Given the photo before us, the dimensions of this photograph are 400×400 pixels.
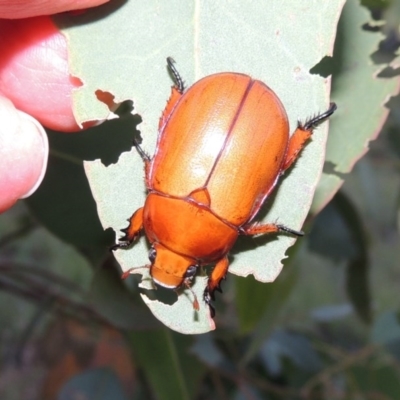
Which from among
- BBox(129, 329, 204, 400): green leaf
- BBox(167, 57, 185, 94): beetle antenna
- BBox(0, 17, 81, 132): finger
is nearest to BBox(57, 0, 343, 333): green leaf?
BBox(167, 57, 185, 94): beetle antenna

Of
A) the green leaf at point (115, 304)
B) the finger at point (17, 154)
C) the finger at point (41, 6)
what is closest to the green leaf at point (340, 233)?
the green leaf at point (115, 304)

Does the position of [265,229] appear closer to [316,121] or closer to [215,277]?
[215,277]

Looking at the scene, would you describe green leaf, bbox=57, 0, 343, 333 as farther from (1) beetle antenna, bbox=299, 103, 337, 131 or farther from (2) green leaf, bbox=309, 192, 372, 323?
(2) green leaf, bbox=309, 192, 372, 323

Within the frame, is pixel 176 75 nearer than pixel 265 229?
Yes

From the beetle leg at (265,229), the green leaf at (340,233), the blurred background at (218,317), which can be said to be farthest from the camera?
the green leaf at (340,233)

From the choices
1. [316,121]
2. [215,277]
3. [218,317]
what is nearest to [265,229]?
[215,277]

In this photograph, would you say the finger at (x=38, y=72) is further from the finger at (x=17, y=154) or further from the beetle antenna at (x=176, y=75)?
the beetle antenna at (x=176, y=75)
